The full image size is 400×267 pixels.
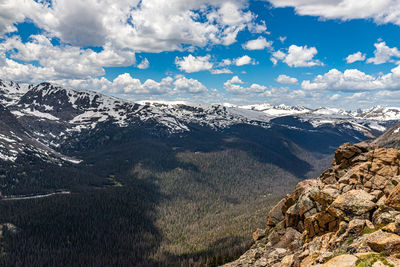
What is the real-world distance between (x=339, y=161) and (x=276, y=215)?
24111 millimetres

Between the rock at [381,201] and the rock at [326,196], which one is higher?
the rock at [381,201]

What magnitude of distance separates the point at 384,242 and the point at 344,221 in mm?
14175

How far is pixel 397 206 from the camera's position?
40.6 meters

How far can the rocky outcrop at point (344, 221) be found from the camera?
33312 mm

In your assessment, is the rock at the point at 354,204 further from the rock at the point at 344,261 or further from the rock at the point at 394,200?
the rock at the point at 344,261

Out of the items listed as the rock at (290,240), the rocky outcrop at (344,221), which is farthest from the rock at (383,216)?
the rock at (290,240)

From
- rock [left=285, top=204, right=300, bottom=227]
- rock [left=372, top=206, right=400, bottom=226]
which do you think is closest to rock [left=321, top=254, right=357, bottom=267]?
rock [left=372, top=206, right=400, bottom=226]

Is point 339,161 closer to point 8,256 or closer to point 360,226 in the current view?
point 360,226

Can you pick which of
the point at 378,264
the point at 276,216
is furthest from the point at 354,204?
the point at 276,216

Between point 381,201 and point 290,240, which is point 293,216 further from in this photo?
point 381,201

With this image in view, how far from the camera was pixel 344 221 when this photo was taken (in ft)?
150

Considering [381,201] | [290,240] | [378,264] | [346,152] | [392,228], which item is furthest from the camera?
[346,152]

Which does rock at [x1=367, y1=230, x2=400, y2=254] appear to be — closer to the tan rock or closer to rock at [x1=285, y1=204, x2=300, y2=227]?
the tan rock

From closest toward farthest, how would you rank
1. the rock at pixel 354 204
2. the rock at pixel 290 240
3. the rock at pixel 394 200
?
1. the rock at pixel 394 200
2. the rock at pixel 354 204
3. the rock at pixel 290 240
